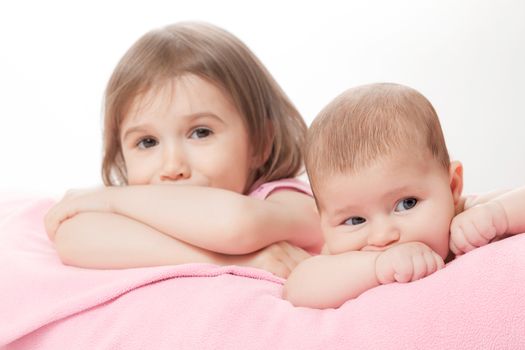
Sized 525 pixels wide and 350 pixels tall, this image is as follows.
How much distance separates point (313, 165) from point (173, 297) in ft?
1.03

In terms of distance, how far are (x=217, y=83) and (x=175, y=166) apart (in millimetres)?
223

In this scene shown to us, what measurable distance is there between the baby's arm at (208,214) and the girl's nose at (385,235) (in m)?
0.28

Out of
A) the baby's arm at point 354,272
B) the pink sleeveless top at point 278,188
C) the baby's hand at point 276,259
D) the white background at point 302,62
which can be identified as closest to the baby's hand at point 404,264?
the baby's arm at point 354,272

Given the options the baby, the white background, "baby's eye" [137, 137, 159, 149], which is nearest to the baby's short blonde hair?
the baby

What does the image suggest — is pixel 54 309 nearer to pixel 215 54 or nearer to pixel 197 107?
pixel 197 107

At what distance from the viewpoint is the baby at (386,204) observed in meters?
1.18

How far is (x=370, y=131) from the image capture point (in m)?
1.21

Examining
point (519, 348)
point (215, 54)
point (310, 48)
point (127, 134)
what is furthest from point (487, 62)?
point (519, 348)

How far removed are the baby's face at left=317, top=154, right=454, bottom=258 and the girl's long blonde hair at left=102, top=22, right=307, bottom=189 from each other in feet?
1.92

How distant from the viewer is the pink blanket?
3.38 ft

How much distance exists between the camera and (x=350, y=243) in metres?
1.24

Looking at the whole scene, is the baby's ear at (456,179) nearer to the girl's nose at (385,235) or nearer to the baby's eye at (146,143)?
the girl's nose at (385,235)

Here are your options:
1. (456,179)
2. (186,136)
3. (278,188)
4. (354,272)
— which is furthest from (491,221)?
(186,136)

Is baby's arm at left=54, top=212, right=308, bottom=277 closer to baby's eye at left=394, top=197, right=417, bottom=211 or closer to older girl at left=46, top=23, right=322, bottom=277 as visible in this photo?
older girl at left=46, top=23, right=322, bottom=277
